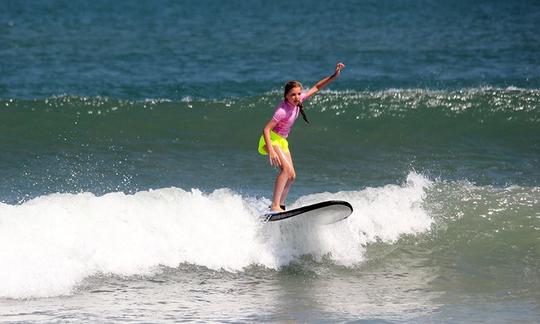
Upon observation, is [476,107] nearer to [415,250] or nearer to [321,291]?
[415,250]

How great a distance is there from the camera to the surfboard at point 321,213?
415 inches

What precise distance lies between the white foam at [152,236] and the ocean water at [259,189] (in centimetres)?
2

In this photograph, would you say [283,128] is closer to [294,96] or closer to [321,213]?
[294,96]

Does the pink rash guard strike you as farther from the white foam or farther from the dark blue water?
the dark blue water

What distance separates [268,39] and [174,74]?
35.6 ft

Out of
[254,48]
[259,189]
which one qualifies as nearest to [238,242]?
[259,189]

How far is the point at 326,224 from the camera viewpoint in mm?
11031

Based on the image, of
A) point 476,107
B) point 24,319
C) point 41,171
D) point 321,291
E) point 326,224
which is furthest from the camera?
point 476,107

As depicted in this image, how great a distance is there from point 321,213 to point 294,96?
1.18 meters

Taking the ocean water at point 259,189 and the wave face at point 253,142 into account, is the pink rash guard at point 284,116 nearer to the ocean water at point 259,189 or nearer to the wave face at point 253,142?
the ocean water at point 259,189

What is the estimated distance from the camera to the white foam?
998cm

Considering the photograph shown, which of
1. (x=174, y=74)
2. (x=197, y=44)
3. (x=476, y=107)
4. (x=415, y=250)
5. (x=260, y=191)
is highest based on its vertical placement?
(x=197, y=44)

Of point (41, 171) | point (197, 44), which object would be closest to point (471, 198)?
point (41, 171)

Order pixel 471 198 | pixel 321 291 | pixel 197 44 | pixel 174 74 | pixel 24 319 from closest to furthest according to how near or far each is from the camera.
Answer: pixel 24 319, pixel 321 291, pixel 471 198, pixel 174 74, pixel 197 44
